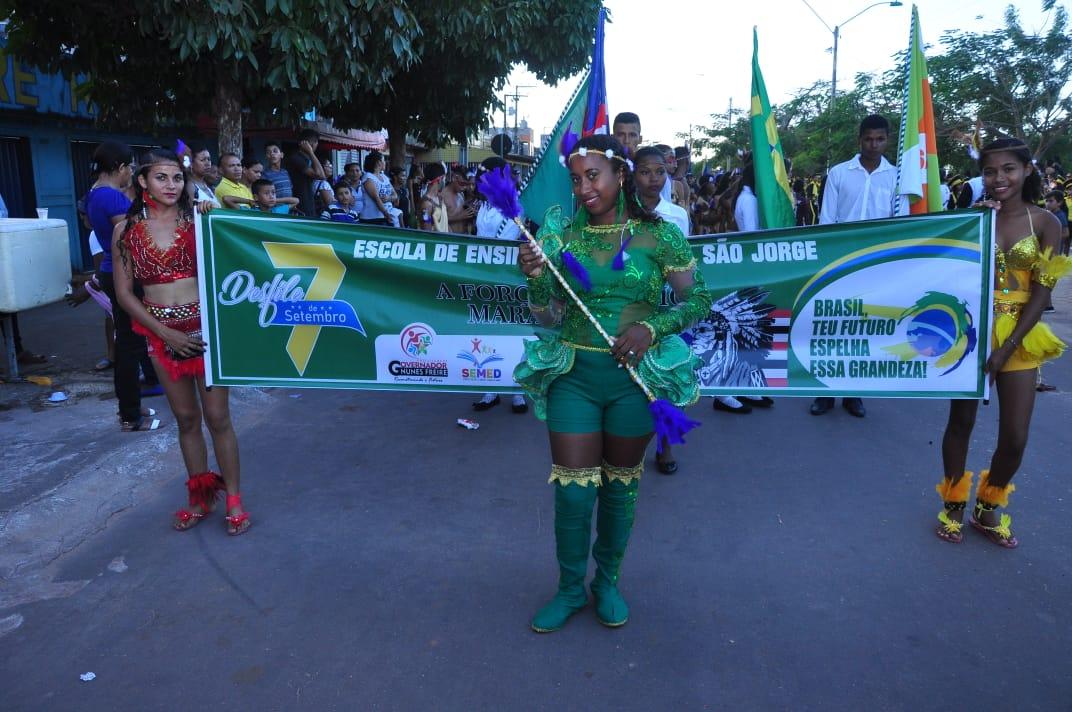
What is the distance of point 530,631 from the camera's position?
3.41m

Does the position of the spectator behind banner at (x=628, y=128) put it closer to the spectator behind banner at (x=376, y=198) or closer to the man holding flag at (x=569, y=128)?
the man holding flag at (x=569, y=128)

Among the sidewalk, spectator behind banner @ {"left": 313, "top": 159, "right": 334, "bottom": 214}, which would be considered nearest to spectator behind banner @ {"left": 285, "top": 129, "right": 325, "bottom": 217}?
spectator behind banner @ {"left": 313, "top": 159, "right": 334, "bottom": 214}

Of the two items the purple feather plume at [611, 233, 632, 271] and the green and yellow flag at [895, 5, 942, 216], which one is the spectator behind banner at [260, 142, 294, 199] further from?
the purple feather plume at [611, 233, 632, 271]

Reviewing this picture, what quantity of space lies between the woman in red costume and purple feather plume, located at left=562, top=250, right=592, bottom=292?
212cm

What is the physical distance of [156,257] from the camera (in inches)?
164

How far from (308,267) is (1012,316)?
383 centimetres

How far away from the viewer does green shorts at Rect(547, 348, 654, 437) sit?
10.6 ft

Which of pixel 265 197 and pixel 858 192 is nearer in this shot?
pixel 858 192

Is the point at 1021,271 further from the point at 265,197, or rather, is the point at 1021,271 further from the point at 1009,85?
the point at 1009,85

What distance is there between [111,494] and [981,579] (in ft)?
15.4

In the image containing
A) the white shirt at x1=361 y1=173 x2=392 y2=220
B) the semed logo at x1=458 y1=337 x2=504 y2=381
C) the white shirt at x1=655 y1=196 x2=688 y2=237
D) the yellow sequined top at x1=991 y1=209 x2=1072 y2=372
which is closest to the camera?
Result: the yellow sequined top at x1=991 y1=209 x2=1072 y2=372

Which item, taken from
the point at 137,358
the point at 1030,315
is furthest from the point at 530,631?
the point at 137,358

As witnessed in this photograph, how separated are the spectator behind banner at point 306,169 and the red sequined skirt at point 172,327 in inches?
247

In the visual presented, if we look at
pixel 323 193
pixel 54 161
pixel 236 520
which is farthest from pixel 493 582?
pixel 54 161
